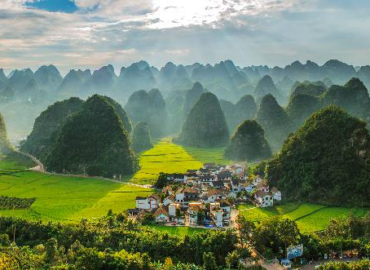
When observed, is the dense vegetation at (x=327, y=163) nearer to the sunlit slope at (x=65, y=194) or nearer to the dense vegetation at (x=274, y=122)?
the sunlit slope at (x=65, y=194)

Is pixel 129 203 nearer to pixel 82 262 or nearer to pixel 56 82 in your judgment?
pixel 82 262

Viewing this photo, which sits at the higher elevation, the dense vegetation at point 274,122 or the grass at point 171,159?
the dense vegetation at point 274,122

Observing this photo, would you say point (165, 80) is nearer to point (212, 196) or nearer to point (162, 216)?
point (212, 196)

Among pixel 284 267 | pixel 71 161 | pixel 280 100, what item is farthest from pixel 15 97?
pixel 284 267

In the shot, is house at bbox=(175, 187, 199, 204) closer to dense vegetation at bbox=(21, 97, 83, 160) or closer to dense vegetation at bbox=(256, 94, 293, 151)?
dense vegetation at bbox=(256, 94, 293, 151)

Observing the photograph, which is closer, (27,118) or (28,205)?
(28,205)

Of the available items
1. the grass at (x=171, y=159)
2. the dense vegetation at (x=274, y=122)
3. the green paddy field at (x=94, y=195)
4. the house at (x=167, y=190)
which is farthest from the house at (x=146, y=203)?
the dense vegetation at (x=274, y=122)
